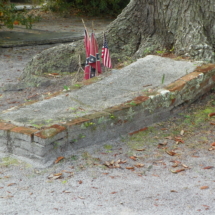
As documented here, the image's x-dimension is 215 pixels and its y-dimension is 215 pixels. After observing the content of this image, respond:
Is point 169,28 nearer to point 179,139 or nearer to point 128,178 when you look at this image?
point 179,139

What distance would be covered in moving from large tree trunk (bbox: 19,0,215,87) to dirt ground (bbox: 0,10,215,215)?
1.86 meters

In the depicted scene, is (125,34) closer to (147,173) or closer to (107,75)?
(107,75)

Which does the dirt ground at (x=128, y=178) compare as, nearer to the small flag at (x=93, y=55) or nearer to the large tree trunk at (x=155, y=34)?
the small flag at (x=93, y=55)

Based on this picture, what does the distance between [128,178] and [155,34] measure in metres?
3.84

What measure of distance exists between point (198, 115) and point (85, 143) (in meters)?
1.73

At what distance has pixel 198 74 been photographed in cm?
586

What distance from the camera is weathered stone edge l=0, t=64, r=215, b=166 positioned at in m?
4.33

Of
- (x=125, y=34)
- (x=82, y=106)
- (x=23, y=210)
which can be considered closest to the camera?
(x=23, y=210)

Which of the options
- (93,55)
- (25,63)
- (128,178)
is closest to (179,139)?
(128,178)

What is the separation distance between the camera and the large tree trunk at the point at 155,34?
676 centimetres

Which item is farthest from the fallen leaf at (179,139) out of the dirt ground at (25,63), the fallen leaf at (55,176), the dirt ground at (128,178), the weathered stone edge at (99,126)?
the dirt ground at (25,63)

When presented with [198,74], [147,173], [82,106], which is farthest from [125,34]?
[147,173]

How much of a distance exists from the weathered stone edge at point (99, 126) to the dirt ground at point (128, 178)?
105 millimetres

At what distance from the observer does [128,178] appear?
413 cm
